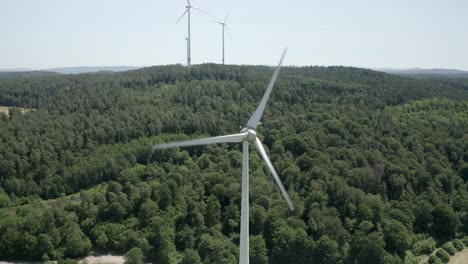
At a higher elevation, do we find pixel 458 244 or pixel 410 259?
pixel 410 259

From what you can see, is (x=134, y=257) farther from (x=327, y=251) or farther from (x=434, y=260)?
(x=434, y=260)

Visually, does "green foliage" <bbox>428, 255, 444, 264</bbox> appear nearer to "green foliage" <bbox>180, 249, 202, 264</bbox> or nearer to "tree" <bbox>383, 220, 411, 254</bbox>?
"tree" <bbox>383, 220, 411, 254</bbox>

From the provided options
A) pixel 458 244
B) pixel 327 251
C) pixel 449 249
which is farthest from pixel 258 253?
pixel 458 244

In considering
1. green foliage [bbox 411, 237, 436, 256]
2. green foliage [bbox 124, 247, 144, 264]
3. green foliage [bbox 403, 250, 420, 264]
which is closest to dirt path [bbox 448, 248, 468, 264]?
green foliage [bbox 411, 237, 436, 256]

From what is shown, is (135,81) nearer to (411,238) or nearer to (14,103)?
(14,103)

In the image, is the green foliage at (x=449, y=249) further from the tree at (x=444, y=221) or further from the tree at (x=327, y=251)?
the tree at (x=327, y=251)
